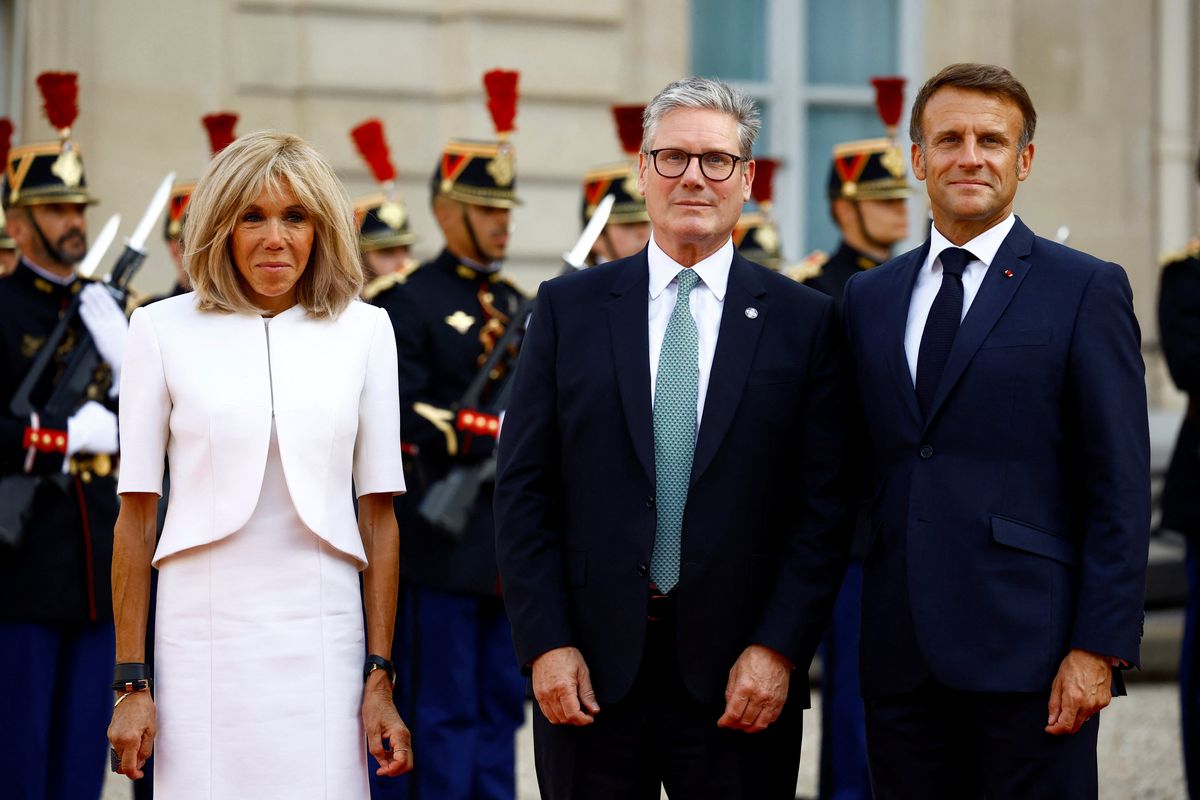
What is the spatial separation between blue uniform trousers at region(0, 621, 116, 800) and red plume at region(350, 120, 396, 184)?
8.60ft

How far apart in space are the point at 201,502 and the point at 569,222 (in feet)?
20.5

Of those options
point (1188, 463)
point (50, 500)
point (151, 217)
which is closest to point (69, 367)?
point (50, 500)

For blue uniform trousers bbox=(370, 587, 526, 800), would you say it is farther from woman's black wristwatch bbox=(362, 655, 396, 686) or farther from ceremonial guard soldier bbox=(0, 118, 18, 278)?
woman's black wristwatch bbox=(362, 655, 396, 686)

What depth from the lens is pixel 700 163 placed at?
11.6 ft

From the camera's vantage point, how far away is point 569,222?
9.44m

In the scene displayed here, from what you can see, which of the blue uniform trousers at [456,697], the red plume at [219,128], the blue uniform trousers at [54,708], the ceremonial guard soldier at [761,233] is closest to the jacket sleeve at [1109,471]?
the blue uniform trousers at [456,697]

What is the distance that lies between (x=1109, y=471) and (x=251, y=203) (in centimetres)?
164

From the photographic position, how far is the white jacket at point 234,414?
10.9 feet

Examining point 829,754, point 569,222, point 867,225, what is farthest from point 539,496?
point 569,222

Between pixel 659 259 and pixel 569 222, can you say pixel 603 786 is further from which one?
pixel 569 222

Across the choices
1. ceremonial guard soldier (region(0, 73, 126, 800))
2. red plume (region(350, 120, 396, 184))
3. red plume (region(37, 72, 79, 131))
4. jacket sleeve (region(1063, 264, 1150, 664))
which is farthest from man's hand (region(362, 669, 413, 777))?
red plume (region(350, 120, 396, 184))

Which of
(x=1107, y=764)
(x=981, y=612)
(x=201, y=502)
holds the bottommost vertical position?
(x=1107, y=764)

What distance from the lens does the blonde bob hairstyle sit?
3393 millimetres

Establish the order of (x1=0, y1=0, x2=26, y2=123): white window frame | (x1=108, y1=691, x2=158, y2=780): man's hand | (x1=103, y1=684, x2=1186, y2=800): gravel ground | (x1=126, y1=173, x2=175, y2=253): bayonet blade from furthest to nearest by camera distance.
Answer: (x1=0, y1=0, x2=26, y2=123): white window frame
(x1=103, y1=684, x2=1186, y2=800): gravel ground
(x1=126, y1=173, x2=175, y2=253): bayonet blade
(x1=108, y1=691, x2=158, y2=780): man's hand
